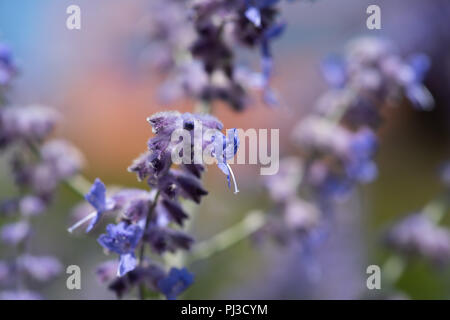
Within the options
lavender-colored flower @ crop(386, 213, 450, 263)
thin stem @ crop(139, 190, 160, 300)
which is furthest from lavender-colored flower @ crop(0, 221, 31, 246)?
lavender-colored flower @ crop(386, 213, 450, 263)

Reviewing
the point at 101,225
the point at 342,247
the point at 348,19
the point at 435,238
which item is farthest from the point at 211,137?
the point at 348,19

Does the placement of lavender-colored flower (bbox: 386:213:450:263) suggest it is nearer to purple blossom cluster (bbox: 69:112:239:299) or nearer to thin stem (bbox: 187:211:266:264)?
thin stem (bbox: 187:211:266:264)

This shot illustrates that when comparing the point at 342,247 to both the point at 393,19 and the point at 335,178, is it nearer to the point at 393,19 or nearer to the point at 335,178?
the point at 335,178

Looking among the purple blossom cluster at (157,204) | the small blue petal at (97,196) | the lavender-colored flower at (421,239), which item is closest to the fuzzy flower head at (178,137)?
the purple blossom cluster at (157,204)

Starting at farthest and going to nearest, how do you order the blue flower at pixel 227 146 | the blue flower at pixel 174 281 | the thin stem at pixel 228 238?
1. the thin stem at pixel 228 238
2. the blue flower at pixel 174 281
3. the blue flower at pixel 227 146

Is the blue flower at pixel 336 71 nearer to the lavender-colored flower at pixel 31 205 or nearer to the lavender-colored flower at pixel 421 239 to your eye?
the lavender-colored flower at pixel 421 239

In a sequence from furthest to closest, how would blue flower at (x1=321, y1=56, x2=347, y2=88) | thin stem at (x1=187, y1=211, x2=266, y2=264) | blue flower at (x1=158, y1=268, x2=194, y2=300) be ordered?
1. blue flower at (x1=321, y1=56, x2=347, y2=88)
2. thin stem at (x1=187, y1=211, x2=266, y2=264)
3. blue flower at (x1=158, y1=268, x2=194, y2=300)
